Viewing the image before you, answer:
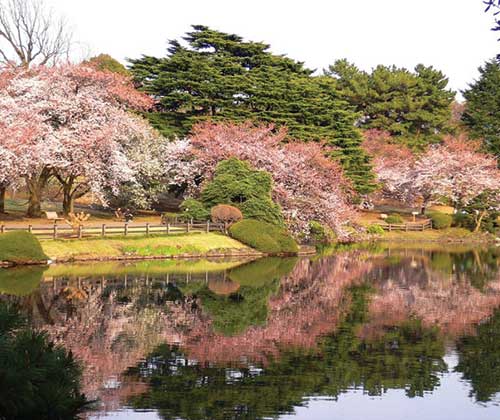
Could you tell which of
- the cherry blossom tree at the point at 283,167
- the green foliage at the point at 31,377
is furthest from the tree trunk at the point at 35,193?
the green foliage at the point at 31,377

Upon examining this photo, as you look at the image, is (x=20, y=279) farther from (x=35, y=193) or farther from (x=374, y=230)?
(x=374, y=230)

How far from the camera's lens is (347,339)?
2294 centimetres

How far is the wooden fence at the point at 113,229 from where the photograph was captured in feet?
144

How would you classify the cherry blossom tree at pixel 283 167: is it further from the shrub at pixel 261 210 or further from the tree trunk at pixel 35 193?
the tree trunk at pixel 35 193

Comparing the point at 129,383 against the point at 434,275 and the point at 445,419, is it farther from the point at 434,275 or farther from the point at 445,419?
the point at 434,275

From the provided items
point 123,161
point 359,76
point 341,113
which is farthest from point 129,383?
point 359,76

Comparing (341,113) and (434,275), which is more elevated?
(341,113)

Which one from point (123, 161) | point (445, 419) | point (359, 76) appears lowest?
point (445, 419)

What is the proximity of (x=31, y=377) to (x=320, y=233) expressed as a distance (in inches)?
2044

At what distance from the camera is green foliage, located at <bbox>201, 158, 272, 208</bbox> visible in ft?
175

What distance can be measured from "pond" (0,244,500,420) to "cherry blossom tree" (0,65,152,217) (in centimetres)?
1257

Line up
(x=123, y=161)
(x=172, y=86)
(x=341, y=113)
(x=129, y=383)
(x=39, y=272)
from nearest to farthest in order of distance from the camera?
(x=129, y=383)
(x=39, y=272)
(x=123, y=161)
(x=172, y=86)
(x=341, y=113)

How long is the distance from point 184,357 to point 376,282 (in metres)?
19.3

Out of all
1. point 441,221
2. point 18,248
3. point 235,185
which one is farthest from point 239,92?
point 18,248
